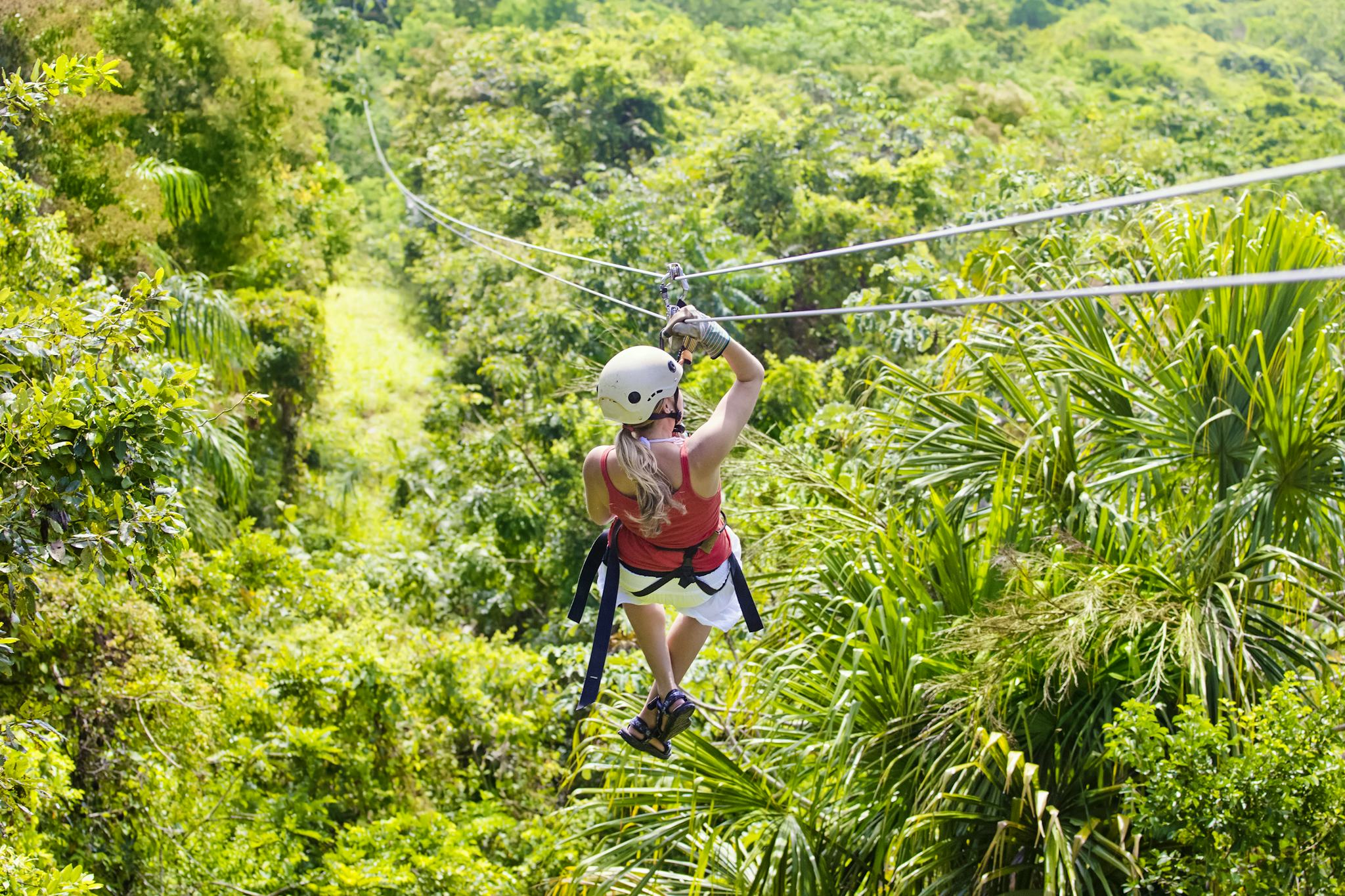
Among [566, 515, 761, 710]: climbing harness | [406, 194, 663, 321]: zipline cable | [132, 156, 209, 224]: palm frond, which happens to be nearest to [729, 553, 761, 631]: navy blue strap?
[566, 515, 761, 710]: climbing harness

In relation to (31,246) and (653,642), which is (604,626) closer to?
(653,642)

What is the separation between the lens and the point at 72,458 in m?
4.68

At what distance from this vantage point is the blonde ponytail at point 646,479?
3664mm

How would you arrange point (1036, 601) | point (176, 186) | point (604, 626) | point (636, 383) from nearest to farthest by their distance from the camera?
1. point (636, 383)
2. point (604, 626)
3. point (1036, 601)
4. point (176, 186)

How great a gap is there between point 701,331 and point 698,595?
0.92 metres

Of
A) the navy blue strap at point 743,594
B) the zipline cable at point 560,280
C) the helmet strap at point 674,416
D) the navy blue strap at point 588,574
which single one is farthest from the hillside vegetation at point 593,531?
the helmet strap at point 674,416

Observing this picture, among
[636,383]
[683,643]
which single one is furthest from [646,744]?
[636,383]

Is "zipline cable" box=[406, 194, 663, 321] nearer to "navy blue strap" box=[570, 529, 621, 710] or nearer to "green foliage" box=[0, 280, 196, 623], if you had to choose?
"navy blue strap" box=[570, 529, 621, 710]

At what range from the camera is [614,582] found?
13.1 feet

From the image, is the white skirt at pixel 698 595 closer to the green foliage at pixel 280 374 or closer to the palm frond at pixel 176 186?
the palm frond at pixel 176 186

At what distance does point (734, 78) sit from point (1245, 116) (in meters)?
15.9

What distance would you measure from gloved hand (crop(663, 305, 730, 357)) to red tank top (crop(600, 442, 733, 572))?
30cm

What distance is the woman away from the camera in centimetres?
365

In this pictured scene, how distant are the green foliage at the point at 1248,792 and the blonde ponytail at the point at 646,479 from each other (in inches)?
77.9
